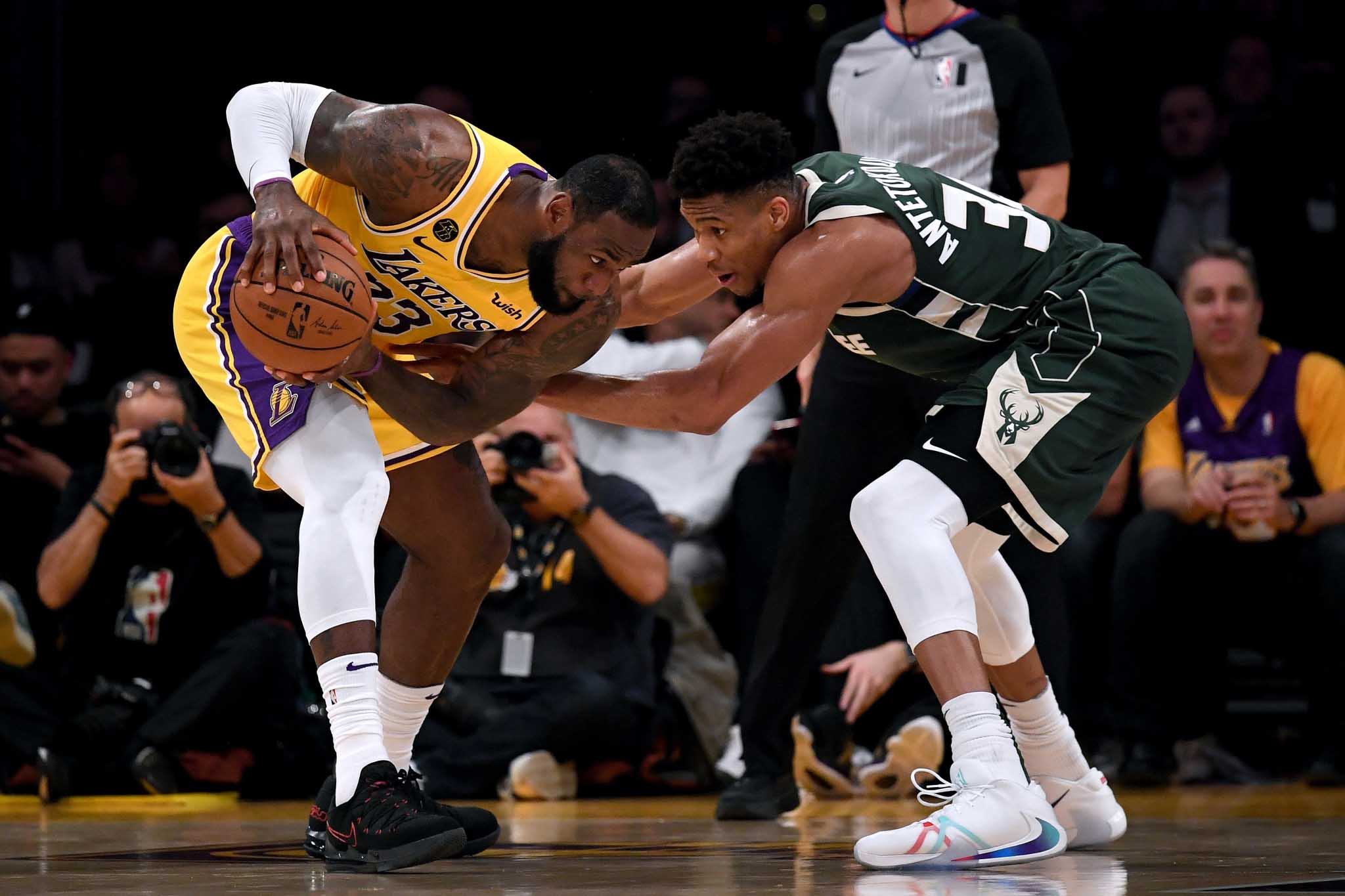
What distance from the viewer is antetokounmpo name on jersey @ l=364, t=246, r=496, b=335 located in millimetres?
3508

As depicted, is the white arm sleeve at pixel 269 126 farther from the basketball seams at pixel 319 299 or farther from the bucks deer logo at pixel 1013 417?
the bucks deer logo at pixel 1013 417

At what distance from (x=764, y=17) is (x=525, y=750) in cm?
506

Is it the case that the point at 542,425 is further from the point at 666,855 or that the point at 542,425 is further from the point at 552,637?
the point at 666,855

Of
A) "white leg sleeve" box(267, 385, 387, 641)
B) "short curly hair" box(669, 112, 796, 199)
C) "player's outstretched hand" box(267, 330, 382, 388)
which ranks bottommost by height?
"white leg sleeve" box(267, 385, 387, 641)

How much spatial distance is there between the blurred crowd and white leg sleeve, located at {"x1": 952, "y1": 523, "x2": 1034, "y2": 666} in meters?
1.32

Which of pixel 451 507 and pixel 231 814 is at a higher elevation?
pixel 451 507

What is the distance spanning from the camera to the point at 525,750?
221 inches

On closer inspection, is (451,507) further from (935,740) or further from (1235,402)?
(1235,402)

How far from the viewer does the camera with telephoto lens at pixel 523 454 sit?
18.4 feet

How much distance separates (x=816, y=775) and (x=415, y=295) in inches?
101

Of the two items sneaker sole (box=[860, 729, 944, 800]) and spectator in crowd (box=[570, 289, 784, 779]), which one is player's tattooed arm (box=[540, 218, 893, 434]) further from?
spectator in crowd (box=[570, 289, 784, 779])

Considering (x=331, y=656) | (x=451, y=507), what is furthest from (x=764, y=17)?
(x=331, y=656)

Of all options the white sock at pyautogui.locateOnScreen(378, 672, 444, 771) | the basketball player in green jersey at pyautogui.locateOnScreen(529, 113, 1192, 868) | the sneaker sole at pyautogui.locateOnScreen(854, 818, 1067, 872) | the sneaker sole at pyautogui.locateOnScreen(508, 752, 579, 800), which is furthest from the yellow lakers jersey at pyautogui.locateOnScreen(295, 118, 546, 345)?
the sneaker sole at pyautogui.locateOnScreen(508, 752, 579, 800)

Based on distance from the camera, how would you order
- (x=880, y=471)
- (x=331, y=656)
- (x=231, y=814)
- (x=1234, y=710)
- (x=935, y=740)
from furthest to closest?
(x=1234, y=710), (x=935, y=740), (x=231, y=814), (x=880, y=471), (x=331, y=656)
